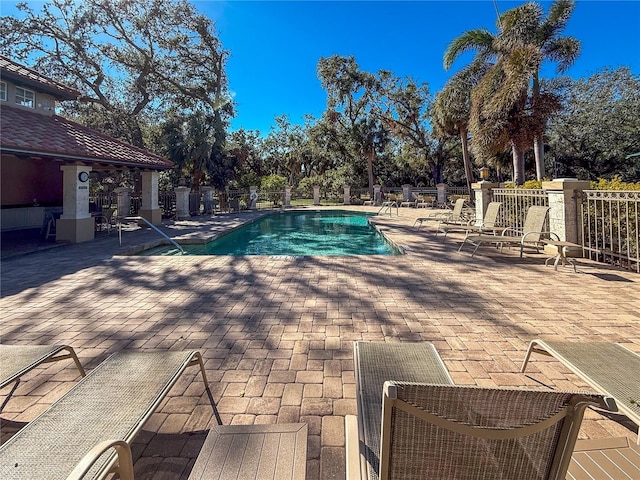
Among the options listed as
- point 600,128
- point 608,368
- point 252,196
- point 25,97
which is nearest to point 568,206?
point 608,368

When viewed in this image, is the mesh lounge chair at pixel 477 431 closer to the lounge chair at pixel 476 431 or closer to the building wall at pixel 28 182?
the lounge chair at pixel 476 431

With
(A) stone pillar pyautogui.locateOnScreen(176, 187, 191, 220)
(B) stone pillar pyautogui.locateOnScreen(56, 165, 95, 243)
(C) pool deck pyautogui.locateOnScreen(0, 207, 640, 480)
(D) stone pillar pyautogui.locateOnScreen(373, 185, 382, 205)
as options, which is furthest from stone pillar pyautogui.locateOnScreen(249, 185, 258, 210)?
(C) pool deck pyautogui.locateOnScreen(0, 207, 640, 480)

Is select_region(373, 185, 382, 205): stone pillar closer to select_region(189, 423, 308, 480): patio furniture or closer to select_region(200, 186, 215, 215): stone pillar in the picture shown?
select_region(200, 186, 215, 215): stone pillar

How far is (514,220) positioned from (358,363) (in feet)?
27.3

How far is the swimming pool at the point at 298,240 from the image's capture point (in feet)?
31.4

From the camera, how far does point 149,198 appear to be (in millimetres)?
14281

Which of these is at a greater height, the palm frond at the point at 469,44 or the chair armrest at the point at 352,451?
the palm frond at the point at 469,44

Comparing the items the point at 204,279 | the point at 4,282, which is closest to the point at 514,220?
the point at 204,279

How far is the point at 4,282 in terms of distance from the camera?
555 cm

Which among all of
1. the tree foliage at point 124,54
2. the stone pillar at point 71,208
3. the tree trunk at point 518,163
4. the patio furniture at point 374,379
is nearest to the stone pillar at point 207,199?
the tree foliage at point 124,54

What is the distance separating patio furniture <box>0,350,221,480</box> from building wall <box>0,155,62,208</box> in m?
12.1

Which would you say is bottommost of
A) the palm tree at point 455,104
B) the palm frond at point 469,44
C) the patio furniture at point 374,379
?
the patio furniture at point 374,379

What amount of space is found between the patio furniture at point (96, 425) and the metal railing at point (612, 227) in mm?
6519

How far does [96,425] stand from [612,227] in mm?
7472
